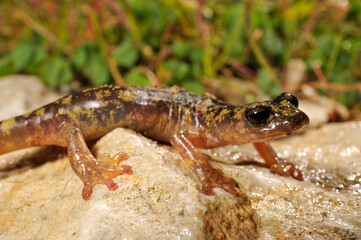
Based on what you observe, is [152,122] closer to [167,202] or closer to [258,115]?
[258,115]

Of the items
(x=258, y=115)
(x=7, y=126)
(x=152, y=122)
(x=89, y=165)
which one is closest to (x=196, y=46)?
(x=152, y=122)

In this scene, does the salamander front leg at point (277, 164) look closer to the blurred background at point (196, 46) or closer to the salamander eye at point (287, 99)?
the salamander eye at point (287, 99)

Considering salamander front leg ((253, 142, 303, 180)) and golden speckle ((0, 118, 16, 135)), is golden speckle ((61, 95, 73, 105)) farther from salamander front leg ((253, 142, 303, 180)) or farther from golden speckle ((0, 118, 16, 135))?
salamander front leg ((253, 142, 303, 180))

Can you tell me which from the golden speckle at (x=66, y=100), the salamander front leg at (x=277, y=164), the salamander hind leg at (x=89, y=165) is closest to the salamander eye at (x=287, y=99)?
the salamander front leg at (x=277, y=164)

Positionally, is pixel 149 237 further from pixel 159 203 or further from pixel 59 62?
pixel 59 62

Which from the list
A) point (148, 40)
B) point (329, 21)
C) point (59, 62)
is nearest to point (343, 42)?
point (329, 21)

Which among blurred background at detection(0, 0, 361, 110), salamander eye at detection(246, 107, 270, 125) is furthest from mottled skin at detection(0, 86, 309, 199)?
blurred background at detection(0, 0, 361, 110)

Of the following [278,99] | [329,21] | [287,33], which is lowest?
[278,99]
